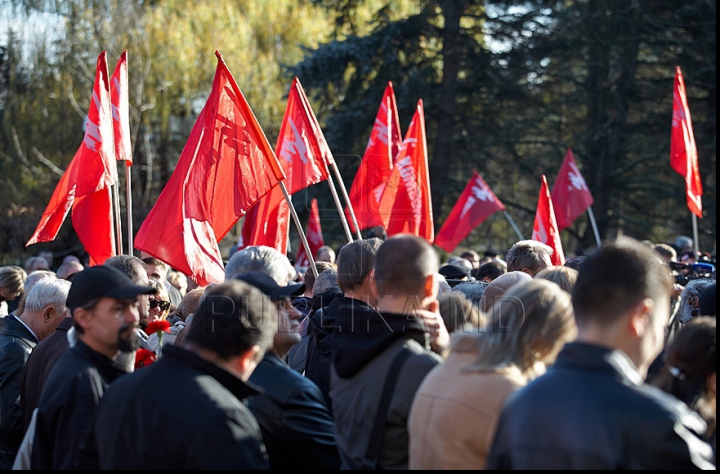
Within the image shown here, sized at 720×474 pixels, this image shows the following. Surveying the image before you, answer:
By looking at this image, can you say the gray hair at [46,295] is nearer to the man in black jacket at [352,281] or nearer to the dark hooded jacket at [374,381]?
the man in black jacket at [352,281]

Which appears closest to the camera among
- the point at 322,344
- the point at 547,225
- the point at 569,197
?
the point at 322,344

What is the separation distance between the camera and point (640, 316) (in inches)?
91.5

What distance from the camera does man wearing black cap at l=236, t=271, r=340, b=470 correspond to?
3168 mm

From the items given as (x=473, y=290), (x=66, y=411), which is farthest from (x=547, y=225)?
(x=66, y=411)

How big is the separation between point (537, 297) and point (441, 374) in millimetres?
413

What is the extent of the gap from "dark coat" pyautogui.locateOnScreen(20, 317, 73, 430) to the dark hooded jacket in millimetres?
1439

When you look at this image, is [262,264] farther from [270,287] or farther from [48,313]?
[48,313]

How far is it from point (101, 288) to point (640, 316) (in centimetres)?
217

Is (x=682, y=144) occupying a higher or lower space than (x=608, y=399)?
higher

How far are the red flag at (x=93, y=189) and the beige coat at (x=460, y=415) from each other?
5.20 metres

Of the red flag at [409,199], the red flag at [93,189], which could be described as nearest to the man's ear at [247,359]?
the red flag at [93,189]

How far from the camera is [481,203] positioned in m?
12.0

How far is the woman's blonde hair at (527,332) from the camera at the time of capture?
8.76 feet

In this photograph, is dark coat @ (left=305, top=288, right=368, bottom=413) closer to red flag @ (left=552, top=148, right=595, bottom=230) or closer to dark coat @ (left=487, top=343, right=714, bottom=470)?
dark coat @ (left=487, top=343, right=714, bottom=470)
